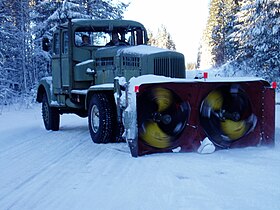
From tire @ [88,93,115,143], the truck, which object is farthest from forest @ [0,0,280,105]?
the truck

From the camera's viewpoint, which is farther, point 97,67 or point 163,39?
point 163,39

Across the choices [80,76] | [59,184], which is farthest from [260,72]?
[59,184]

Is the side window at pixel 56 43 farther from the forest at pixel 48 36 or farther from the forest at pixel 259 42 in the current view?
the forest at pixel 259 42

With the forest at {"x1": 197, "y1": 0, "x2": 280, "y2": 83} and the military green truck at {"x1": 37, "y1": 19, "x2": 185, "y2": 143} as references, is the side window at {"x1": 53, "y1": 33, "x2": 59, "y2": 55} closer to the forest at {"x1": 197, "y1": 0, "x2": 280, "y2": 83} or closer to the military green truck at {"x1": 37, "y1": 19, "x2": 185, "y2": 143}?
the military green truck at {"x1": 37, "y1": 19, "x2": 185, "y2": 143}

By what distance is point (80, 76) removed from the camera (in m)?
9.21

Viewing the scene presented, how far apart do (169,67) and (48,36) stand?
1636 cm

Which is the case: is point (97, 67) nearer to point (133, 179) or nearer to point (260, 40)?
point (133, 179)

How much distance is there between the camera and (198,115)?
6.75 m

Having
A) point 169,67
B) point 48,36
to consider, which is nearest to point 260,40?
point 48,36

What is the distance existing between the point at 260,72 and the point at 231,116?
16.4 m

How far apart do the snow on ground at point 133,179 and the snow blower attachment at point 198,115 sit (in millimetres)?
275

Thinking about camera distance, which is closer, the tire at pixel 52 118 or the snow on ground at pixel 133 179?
the snow on ground at pixel 133 179

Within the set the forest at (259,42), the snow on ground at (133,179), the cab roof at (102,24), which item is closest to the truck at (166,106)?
the snow on ground at (133,179)

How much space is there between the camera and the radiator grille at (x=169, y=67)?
295 inches
